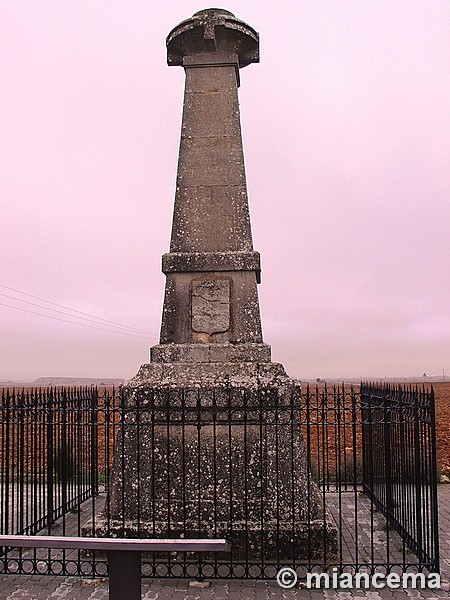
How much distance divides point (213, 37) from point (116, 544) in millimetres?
6468

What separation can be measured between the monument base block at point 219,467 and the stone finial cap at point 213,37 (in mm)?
4221

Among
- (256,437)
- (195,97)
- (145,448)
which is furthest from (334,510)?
(195,97)

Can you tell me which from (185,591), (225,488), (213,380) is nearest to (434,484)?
(225,488)

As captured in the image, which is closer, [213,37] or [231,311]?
[231,311]

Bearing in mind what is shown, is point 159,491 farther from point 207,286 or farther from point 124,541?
point 124,541

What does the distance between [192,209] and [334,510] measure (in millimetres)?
4959

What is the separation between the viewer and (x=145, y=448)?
21.7ft

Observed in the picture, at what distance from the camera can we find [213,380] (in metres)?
6.65

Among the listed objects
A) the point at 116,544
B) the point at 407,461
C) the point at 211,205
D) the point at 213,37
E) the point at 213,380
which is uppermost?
the point at 213,37

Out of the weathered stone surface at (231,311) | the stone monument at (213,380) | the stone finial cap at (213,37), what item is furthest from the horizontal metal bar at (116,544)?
the stone finial cap at (213,37)

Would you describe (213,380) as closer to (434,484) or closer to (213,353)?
(213,353)

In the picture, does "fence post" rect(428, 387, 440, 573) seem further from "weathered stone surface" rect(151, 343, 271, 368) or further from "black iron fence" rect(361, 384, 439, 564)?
"weathered stone surface" rect(151, 343, 271, 368)

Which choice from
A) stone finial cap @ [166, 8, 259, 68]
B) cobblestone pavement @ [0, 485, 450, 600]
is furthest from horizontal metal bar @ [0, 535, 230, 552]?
stone finial cap @ [166, 8, 259, 68]

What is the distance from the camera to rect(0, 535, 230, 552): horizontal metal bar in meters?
3.06
